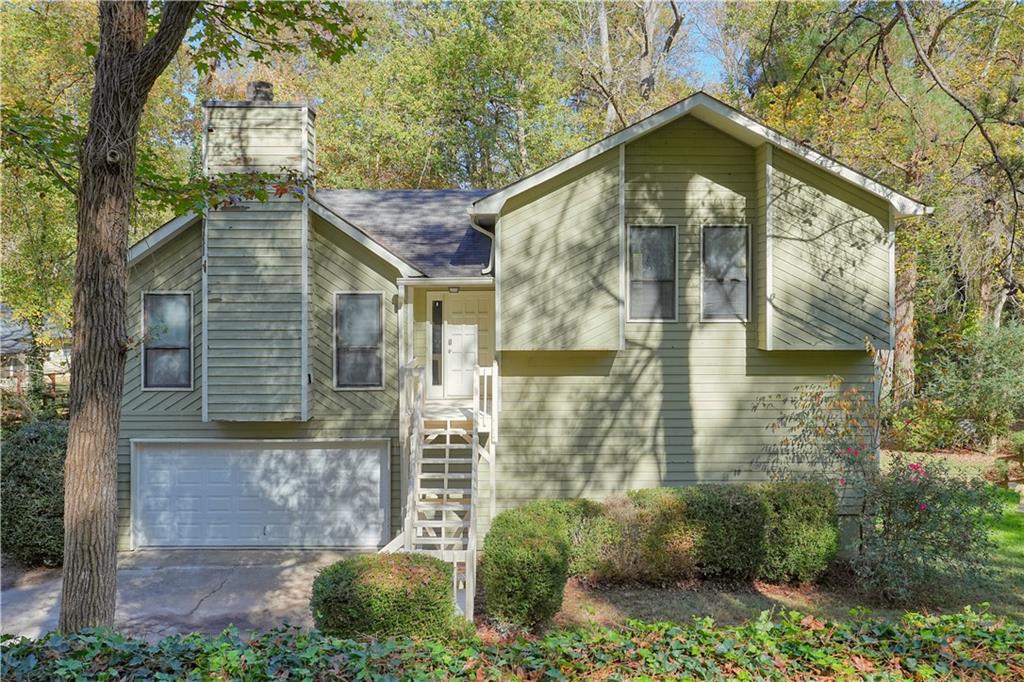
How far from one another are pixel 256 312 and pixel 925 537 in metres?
10.1

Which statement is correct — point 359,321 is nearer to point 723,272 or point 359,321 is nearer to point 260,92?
point 260,92

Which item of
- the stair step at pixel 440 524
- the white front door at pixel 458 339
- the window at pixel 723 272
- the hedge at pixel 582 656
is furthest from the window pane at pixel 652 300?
the hedge at pixel 582 656

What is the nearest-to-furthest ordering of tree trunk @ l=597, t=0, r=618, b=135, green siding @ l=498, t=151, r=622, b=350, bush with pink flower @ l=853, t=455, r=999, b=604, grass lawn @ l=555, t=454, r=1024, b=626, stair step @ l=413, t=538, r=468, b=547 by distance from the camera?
1. grass lawn @ l=555, t=454, r=1024, b=626
2. bush with pink flower @ l=853, t=455, r=999, b=604
3. stair step @ l=413, t=538, r=468, b=547
4. green siding @ l=498, t=151, r=622, b=350
5. tree trunk @ l=597, t=0, r=618, b=135

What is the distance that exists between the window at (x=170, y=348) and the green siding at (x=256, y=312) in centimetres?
73

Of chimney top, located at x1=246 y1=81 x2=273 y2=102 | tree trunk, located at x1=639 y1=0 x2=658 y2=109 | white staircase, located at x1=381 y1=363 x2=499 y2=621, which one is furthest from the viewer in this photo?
tree trunk, located at x1=639 y1=0 x2=658 y2=109

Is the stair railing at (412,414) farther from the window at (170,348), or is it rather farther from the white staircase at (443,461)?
the window at (170,348)

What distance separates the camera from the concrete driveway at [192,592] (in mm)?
8047

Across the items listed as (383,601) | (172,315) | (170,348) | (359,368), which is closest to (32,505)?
(170,348)

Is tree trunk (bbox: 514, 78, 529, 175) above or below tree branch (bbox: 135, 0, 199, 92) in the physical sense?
above

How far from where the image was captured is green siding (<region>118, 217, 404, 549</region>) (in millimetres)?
11094

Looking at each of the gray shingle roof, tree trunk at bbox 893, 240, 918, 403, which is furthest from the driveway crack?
tree trunk at bbox 893, 240, 918, 403

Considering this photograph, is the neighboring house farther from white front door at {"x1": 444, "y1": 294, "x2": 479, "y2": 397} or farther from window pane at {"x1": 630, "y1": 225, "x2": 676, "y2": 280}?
window pane at {"x1": 630, "y1": 225, "x2": 676, "y2": 280}

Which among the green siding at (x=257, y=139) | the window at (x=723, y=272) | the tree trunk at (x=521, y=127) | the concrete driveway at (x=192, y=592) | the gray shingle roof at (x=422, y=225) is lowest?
the concrete driveway at (x=192, y=592)

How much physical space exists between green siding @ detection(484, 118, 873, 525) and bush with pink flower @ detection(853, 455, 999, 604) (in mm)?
2457
